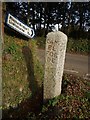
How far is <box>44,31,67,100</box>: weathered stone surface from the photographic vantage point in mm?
8539

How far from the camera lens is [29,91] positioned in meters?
10.1

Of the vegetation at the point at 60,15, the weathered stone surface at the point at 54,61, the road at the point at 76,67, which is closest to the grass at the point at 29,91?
the weathered stone surface at the point at 54,61

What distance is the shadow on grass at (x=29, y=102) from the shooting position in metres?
8.57

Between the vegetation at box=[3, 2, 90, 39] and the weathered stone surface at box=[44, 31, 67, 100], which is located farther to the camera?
the vegetation at box=[3, 2, 90, 39]

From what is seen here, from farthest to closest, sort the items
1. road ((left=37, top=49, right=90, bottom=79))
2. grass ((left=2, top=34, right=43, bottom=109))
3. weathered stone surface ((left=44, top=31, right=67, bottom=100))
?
road ((left=37, top=49, right=90, bottom=79)) < grass ((left=2, top=34, right=43, bottom=109)) < weathered stone surface ((left=44, top=31, right=67, bottom=100))

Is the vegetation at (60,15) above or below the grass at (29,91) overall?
above

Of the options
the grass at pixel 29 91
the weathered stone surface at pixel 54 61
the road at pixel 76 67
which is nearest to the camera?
the grass at pixel 29 91

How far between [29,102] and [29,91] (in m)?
0.59

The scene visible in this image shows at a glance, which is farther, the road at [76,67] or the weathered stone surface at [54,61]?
the road at [76,67]

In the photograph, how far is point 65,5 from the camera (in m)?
29.3

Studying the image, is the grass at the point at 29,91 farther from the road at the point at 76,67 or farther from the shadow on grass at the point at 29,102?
the road at the point at 76,67

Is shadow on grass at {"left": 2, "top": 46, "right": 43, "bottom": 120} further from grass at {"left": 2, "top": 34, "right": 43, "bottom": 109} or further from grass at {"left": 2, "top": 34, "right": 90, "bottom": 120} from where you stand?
grass at {"left": 2, "top": 34, "right": 43, "bottom": 109}

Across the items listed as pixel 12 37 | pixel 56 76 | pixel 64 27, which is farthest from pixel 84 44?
pixel 56 76

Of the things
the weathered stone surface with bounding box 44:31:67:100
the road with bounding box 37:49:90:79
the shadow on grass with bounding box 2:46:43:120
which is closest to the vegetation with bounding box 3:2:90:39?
the road with bounding box 37:49:90:79
